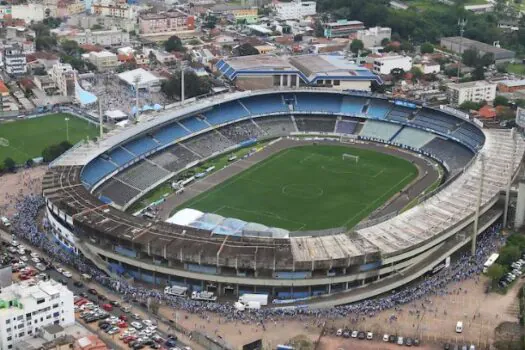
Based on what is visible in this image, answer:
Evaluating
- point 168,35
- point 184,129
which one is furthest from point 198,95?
point 168,35

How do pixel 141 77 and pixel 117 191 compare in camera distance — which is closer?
pixel 117 191

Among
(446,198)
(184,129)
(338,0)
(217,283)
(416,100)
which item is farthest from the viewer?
(338,0)

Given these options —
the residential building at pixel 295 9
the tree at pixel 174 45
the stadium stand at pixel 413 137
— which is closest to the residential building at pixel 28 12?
the tree at pixel 174 45

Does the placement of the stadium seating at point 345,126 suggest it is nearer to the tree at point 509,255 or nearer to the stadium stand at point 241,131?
the stadium stand at point 241,131

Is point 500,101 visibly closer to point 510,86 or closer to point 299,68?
point 510,86

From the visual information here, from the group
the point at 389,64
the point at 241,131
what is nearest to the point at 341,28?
the point at 389,64

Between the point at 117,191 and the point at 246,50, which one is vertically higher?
the point at 246,50

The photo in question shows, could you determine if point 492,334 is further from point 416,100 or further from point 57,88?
point 57,88
